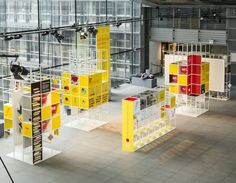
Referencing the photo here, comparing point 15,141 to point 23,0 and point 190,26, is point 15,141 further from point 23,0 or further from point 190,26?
point 190,26

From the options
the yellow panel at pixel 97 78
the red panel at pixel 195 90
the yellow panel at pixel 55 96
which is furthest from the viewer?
the red panel at pixel 195 90

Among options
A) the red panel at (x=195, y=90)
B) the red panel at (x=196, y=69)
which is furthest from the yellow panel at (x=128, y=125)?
the red panel at (x=196, y=69)

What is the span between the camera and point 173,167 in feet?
39.5

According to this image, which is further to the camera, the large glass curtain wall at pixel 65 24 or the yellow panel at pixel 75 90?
the large glass curtain wall at pixel 65 24

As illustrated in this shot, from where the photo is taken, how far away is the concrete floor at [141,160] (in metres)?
11.4

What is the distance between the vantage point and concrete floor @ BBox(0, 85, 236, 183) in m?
11.4

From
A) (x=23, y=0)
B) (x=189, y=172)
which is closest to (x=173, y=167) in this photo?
(x=189, y=172)

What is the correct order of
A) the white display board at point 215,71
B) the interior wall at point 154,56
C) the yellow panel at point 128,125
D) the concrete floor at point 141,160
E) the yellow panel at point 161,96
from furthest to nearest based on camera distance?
1. the interior wall at point 154,56
2. the white display board at point 215,71
3. the yellow panel at point 161,96
4. the yellow panel at point 128,125
5. the concrete floor at point 141,160

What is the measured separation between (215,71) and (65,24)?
20.5 feet

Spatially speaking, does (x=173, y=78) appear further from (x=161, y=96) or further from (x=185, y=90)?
(x=161, y=96)

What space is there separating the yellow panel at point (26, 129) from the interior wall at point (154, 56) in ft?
40.9

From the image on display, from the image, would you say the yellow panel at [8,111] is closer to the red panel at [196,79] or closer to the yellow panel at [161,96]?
the yellow panel at [161,96]

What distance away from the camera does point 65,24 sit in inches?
736

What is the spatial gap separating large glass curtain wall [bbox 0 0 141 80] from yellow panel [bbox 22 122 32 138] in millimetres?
3178
